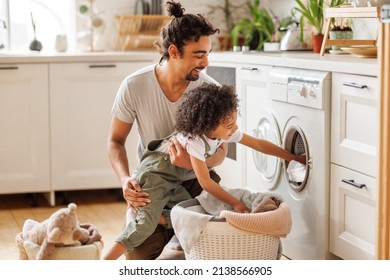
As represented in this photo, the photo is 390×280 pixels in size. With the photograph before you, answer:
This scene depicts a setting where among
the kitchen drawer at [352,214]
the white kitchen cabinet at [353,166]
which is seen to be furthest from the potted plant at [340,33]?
the kitchen drawer at [352,214]

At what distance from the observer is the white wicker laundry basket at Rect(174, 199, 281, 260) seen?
2875 mm

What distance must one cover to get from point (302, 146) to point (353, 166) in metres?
0.41

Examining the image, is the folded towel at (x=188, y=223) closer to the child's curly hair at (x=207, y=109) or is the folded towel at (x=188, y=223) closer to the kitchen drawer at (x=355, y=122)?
the child's curly hair at (x=207, y=109)

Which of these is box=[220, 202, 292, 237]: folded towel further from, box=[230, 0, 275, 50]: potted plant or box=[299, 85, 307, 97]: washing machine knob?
box=[230, 0, 275, 50]: potted plant

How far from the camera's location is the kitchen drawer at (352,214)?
2.90 m

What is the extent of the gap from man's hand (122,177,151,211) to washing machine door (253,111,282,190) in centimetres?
71

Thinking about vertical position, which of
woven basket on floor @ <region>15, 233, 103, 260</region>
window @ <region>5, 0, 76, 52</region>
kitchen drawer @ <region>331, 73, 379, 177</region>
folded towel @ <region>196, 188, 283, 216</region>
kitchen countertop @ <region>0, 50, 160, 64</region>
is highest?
window @ <region>5, 0, 76, 52</region>

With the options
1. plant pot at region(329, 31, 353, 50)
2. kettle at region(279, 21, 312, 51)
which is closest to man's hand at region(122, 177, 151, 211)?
plant pot at region(329, 31, 353, 50)

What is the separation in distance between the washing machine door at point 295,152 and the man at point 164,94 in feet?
1.01

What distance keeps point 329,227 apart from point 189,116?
721mm

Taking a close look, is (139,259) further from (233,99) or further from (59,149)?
(59,149)

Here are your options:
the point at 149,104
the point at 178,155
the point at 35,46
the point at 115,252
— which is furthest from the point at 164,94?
the point at 35,46

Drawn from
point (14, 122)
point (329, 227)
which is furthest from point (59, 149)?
point (329, 227)

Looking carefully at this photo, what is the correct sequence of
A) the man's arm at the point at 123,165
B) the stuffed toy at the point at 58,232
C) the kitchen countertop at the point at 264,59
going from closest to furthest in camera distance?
1. the stuffed toy at the point at 58,232
2. the kitchen countertop at the point at 264,59
3. the man's arm at the point at 123,165
